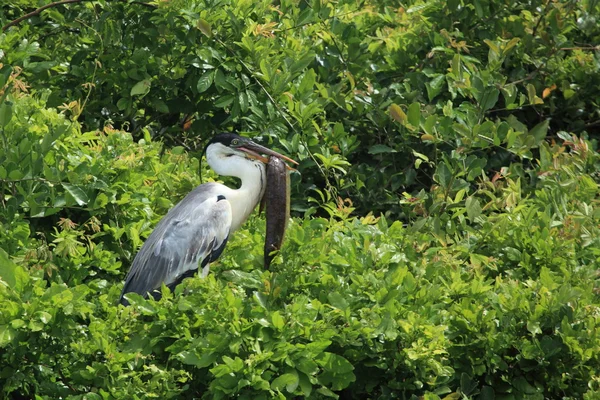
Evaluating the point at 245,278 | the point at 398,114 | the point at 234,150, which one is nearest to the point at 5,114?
A: the point at 234,150

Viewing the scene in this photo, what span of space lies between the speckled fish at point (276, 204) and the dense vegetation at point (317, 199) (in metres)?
0.09

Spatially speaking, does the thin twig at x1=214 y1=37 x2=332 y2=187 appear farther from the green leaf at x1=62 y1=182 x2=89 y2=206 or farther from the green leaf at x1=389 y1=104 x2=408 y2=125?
the green leaf at x1=62 y1=182 x2=89 y2=206

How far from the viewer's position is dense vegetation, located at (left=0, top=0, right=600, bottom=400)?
161 inches

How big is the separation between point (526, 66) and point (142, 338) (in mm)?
3747

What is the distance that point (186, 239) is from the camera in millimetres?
5367

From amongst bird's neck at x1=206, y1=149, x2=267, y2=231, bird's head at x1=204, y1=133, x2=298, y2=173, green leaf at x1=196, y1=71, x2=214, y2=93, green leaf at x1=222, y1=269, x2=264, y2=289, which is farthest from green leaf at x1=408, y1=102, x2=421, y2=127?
green leaf at x1=222, y1=269, x2=264, y2=289

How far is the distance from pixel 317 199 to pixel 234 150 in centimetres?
90

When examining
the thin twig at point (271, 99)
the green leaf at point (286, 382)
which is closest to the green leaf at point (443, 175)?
the thin twig at point (271, 99)

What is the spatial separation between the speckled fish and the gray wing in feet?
0.91

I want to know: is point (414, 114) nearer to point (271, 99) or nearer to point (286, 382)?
point (271, 99)

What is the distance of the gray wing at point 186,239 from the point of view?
523cm

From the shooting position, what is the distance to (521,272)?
4.93 m

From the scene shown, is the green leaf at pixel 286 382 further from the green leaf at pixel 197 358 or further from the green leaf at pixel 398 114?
the green leaf at pixel 398 114

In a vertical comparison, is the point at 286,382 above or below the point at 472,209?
above
